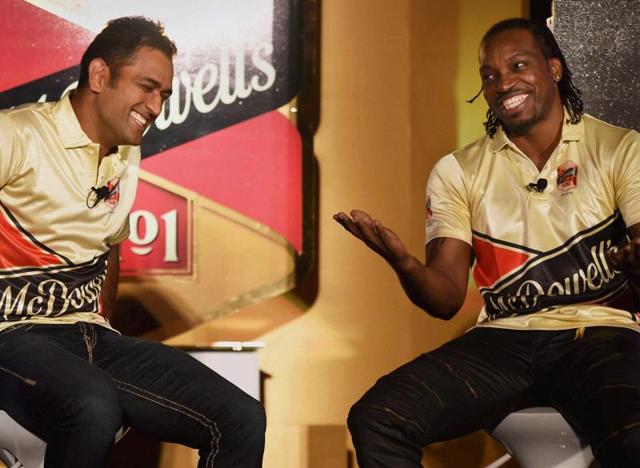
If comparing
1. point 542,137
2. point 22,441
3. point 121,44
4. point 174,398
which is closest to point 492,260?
point 542,137

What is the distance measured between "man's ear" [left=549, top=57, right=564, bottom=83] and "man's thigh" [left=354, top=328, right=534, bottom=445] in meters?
0.72

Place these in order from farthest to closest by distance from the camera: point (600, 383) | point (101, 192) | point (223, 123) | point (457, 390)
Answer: point (223, 123) → point (101, 192) → point (457, 390) → point (600, 383)

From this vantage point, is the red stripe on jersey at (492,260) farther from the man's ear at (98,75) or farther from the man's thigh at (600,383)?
the man's ear at (98,75)

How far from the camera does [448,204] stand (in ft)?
7.96

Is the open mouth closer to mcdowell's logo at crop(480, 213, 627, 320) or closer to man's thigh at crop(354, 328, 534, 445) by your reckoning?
mcdowell's logo at crop(480, 213, 627, 320)

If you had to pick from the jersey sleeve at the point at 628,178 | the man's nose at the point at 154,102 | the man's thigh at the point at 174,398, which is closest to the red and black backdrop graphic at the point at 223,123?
the man's nose at the point at 154,102

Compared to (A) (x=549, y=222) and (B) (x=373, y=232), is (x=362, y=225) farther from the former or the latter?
(A) (x=549, y=222)

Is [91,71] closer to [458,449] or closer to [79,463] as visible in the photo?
[79,463]

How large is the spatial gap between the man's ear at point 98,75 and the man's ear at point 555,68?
1144 mm

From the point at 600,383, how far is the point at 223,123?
152cm

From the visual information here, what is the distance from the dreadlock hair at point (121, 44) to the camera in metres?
2.37

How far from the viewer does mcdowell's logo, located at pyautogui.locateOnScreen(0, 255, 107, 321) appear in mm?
2201

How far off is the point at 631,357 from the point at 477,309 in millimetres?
984

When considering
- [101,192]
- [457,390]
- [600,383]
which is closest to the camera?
[600,383]
